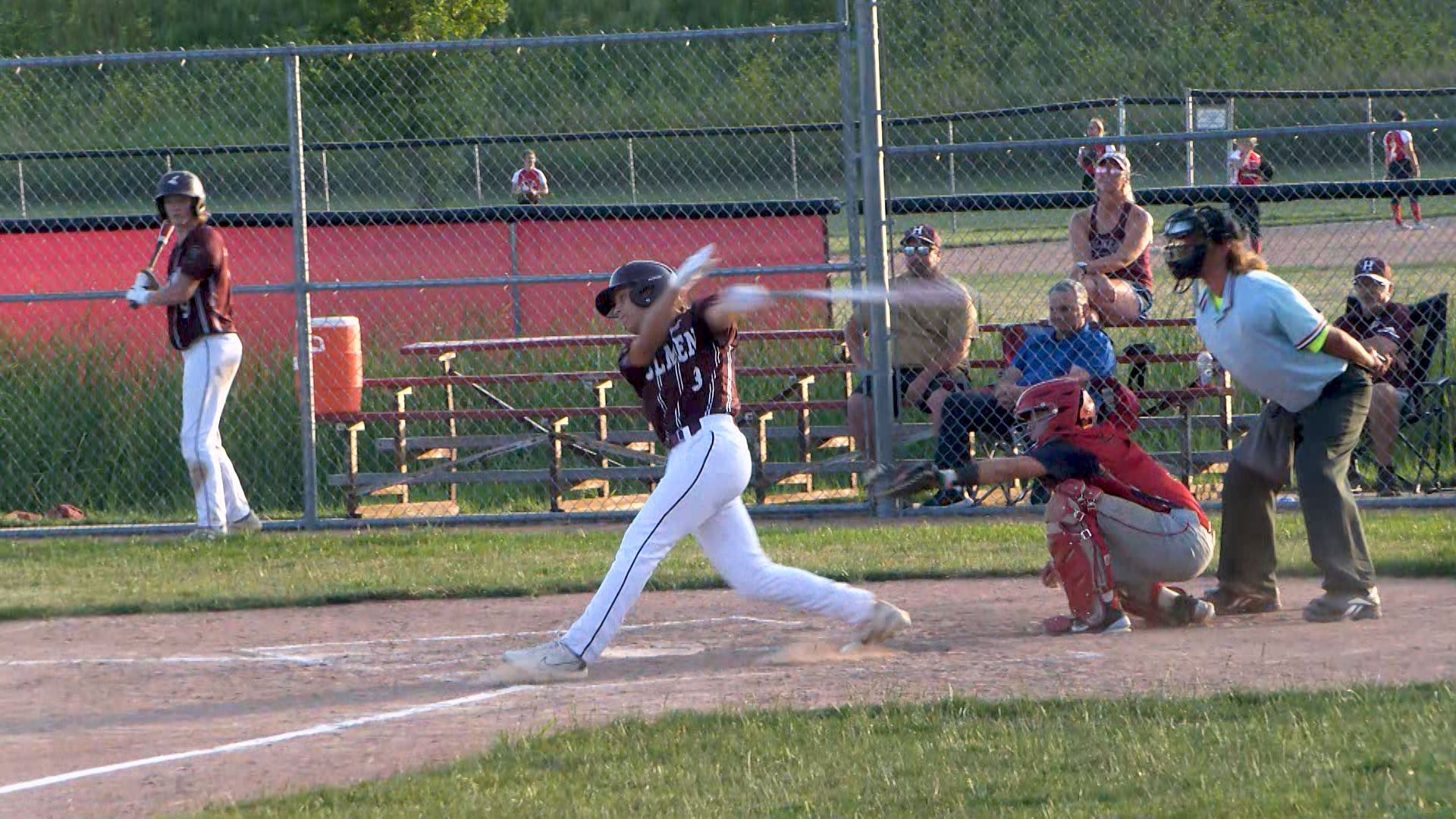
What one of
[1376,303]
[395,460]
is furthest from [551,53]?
[1376,303]

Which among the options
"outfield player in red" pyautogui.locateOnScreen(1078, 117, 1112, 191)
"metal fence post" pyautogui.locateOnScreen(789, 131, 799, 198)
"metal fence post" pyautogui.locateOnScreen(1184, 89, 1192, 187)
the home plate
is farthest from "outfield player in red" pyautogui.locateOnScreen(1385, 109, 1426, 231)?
the home plate

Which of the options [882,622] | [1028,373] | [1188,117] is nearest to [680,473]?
[882,622]

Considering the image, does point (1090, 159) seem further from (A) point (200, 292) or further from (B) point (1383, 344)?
(A) point (200, 292)

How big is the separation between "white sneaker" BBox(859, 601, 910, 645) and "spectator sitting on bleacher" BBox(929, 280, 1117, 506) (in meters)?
2.56

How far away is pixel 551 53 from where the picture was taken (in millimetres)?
18047

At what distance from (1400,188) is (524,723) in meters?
6.95

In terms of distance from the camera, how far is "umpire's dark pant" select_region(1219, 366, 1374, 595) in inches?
271

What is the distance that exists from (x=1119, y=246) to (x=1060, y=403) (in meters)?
3.38

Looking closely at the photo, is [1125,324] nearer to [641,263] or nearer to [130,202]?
[641,263]

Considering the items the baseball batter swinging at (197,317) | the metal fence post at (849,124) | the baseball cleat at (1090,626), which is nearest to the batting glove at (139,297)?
the baseball batter swinging at (197,317)

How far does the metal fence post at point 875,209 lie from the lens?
9883 millimetres

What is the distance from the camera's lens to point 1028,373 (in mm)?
9797

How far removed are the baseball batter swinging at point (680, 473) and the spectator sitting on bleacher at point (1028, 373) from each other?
2783 mm

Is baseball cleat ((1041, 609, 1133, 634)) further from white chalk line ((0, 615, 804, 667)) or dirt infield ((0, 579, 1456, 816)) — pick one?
white chalk line ((0, 615, 804, 667))
